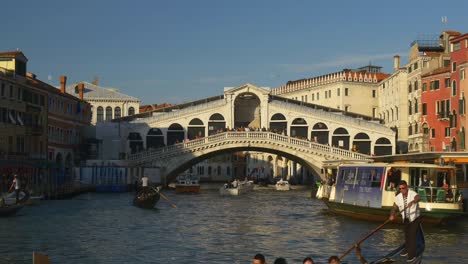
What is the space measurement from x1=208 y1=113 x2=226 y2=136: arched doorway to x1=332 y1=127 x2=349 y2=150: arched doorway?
25.5 ft

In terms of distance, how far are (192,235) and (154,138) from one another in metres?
32.4

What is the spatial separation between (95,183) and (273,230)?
82.7 ft

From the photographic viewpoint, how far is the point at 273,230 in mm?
25781

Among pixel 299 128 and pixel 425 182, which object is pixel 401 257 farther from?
pixel 299 128

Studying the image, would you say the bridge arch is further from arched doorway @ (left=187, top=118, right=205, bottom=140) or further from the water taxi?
the water taxi

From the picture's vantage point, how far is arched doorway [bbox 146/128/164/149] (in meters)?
55.8

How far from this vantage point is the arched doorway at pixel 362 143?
55.4 metres

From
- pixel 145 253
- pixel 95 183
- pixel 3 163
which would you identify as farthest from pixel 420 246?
pixel 95 183

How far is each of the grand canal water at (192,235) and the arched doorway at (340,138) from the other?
2176 cm

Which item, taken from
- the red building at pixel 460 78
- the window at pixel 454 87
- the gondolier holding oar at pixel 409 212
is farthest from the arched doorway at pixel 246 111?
the gondolier holding oar at pixel 409 212

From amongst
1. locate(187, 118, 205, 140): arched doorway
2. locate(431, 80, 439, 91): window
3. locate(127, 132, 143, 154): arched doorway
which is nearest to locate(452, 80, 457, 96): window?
locate(431, 80, 439, 91): window

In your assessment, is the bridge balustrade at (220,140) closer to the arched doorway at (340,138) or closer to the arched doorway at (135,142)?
Result: the arched doorway at (135,142)

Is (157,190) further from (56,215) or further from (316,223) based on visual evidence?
(316,223)

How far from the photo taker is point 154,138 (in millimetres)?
56062
